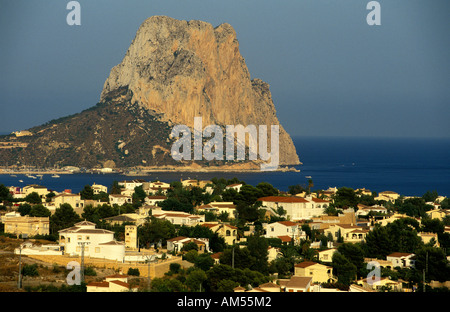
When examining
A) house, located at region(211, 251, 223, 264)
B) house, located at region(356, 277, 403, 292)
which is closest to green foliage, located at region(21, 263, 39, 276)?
house, located at region(211, 251, 223, 264)

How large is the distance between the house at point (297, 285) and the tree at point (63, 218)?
1228cm

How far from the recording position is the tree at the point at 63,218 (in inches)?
1342

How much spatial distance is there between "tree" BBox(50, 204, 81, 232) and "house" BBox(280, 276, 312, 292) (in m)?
12.3

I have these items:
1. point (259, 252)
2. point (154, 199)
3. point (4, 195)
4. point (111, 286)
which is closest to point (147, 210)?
point (154, 199)

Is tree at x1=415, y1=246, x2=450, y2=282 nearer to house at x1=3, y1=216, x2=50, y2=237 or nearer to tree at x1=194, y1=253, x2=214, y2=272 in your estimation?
tree at x1=194, y1=253, x2=214, y2=272

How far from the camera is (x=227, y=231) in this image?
33469 millimetres

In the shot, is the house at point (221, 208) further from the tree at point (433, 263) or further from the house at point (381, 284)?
the house at point (381, 284)

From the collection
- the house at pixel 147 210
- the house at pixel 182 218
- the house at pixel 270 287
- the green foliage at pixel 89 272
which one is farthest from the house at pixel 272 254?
the house at pixel 147 210

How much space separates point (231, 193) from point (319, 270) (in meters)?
14.9

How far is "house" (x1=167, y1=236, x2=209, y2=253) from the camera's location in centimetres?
3100
